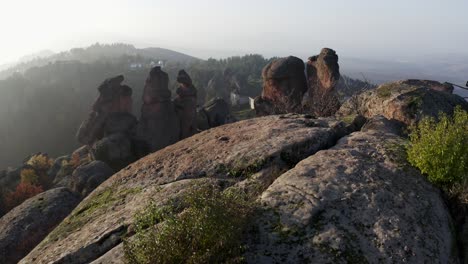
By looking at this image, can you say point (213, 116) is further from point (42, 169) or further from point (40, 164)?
point (40, 164)

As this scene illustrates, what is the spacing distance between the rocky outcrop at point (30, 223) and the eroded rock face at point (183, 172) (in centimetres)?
572

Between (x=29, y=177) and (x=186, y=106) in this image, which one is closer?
(x=29, y=177)

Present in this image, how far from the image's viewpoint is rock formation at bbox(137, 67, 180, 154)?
5200 centimetres

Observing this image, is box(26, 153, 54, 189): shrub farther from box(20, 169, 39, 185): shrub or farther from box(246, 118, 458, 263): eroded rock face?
box(246, 118, 458, 263): eroded rock face

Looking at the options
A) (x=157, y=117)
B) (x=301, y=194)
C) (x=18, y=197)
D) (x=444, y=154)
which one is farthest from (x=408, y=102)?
(x=157, y=117)

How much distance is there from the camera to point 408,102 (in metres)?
13.4

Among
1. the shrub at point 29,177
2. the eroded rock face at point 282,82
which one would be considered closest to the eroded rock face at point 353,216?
the eroded rock face at point 282,82

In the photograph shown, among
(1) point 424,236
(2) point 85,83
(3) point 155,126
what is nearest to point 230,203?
(1) point 424,236

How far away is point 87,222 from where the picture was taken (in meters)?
10.0

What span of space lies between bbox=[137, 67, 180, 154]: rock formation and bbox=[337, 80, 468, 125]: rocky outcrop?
39729 millimetres

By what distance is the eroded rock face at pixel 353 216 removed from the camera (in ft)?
23.1

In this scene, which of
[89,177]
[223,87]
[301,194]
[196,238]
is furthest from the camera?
[223,87]

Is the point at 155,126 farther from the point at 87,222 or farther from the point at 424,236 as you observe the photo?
the point at 424,236

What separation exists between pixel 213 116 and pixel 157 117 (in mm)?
13693
